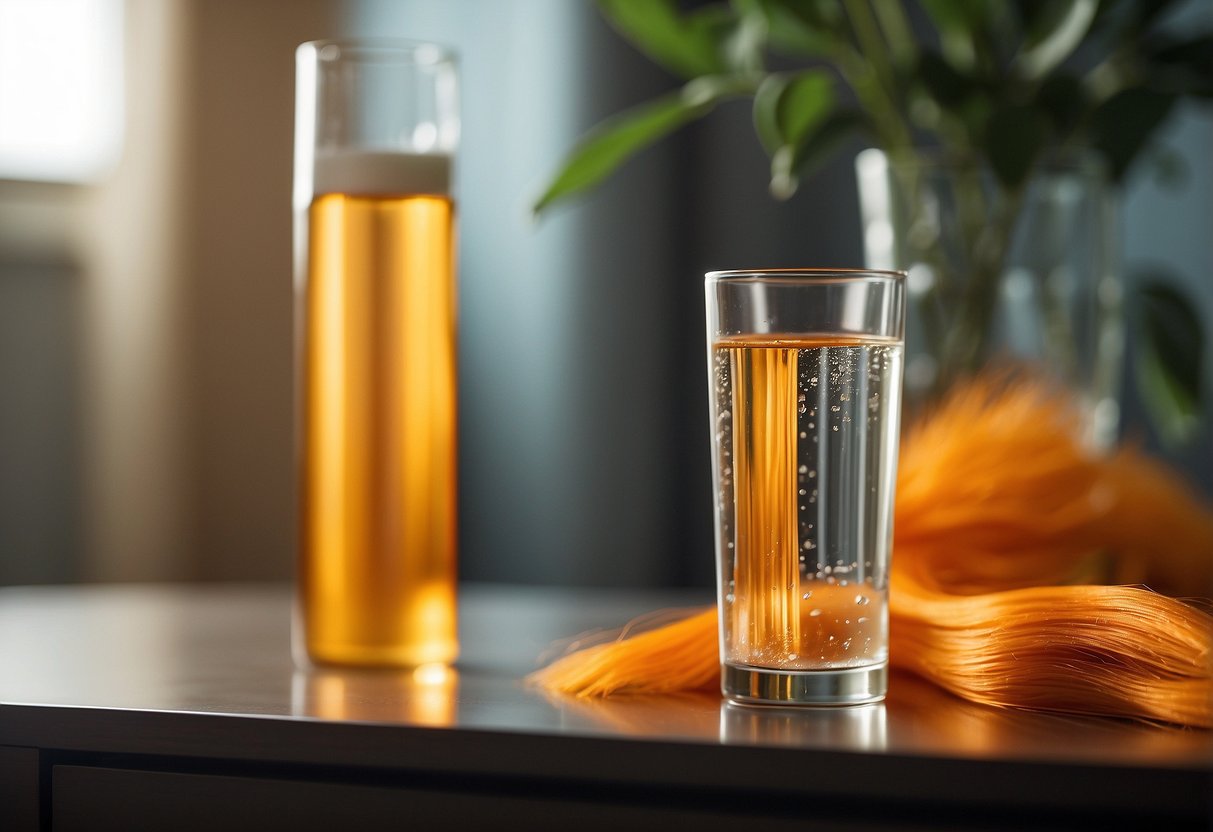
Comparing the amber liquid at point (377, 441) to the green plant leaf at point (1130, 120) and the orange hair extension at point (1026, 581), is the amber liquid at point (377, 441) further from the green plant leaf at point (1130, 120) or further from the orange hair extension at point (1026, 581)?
the green plant leaf at point (1130, 120)

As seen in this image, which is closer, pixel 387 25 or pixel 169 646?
pixel 169 646

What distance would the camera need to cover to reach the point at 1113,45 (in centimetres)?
109

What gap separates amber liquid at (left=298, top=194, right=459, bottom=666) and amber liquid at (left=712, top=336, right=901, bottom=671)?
19 centimetres

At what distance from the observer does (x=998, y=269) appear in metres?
1.02

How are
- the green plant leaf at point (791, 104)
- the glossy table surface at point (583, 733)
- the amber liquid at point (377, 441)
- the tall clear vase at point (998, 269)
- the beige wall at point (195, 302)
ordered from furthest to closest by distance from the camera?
the beige wall at point (195, 302), the tall clear vase at point (998, 269), the green plant leaf at point (791, 104), the amber liquid at point (377, 441), the glossy table surface at point (583, 733)

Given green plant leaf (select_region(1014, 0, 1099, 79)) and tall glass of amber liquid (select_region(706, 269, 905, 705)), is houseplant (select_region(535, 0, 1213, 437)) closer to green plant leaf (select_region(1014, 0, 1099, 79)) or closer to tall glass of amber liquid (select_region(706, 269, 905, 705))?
green plant leaf (select_region(1014, 0, 1099, 79))

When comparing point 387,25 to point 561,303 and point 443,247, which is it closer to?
point 561,303

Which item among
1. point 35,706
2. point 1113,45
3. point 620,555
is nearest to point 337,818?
point 35,706

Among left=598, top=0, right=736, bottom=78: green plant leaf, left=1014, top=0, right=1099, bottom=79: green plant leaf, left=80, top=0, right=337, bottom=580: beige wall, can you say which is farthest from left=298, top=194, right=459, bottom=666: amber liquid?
left=80, top=0, right=337, bottom=580: beige wall

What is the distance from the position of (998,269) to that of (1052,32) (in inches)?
6.7

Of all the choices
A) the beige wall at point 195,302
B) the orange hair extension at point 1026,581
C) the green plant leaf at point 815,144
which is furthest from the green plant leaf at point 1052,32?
the beige wall at point 195,302

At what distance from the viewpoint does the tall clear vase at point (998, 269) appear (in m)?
1.01

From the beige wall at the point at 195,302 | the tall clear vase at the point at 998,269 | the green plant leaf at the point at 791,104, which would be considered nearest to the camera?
the green plant leaf at the point at 791,104

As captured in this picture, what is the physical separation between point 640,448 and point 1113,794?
173cm
